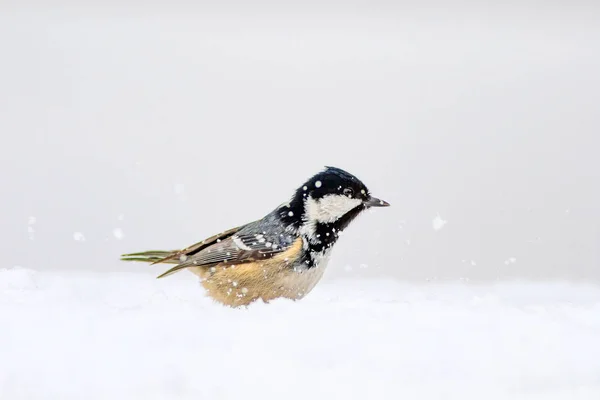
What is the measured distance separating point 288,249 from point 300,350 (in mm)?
822

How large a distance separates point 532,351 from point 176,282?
2010 millimetres

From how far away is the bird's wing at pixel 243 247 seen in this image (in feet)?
10.9

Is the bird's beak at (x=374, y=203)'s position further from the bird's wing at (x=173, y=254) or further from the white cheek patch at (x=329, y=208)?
the bird's wing at (x=173, y=254)

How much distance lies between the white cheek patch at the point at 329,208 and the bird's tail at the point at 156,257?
69 cm

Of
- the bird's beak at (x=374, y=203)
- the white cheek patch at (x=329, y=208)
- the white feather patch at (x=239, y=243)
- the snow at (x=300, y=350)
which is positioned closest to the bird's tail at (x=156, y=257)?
the white feather patch at (x=239, y=243)

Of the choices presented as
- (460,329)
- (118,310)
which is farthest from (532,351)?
(118,310)

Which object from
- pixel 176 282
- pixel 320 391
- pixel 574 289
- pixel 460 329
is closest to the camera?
pixel 320 391

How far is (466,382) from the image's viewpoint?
7.93ft

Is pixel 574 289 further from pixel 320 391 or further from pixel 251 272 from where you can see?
pixel 320 391

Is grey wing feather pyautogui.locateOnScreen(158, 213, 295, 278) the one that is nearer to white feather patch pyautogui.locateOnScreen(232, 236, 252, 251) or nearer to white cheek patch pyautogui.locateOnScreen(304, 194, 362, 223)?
white feather patch pyautogui.locateOnScreen(232, 236, 252, 251)

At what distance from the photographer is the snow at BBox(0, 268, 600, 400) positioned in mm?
2371

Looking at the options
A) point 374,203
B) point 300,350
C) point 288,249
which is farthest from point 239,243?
point 300,350

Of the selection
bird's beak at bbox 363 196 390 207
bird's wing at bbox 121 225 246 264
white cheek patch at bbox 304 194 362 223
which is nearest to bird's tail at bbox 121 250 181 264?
bird's wing at bbox 121 225 246 264

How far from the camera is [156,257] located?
11.8 ft
